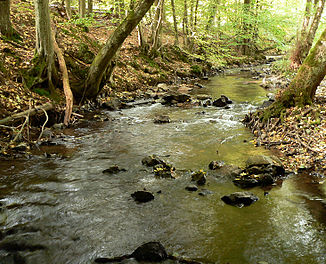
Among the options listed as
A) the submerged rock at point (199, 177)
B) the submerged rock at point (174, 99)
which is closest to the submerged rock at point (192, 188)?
the submerged rock at point (199, 177)

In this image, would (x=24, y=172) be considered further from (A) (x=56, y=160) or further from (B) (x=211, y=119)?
(B) (x=211, y=119)

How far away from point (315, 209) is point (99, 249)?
144 inches

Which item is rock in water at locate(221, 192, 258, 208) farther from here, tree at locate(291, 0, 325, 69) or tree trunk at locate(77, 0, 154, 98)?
tree at locate(291, 0, 325, 69)

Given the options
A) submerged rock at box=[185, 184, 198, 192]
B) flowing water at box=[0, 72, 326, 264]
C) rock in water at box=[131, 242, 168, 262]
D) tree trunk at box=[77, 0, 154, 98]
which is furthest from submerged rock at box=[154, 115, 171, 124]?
rock in water at box=[131, 242, 168, 262]

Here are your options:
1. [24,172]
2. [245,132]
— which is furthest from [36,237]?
[245,132]

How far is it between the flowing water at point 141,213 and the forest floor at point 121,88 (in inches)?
31.4

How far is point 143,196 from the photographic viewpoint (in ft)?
16.7

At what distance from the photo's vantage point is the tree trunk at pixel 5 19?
34.8 feet

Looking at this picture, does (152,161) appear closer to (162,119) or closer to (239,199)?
(239,199)

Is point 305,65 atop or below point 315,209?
atop

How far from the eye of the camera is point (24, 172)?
20.1ft

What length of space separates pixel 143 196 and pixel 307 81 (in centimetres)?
637

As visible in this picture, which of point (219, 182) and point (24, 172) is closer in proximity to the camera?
point (219, 182)

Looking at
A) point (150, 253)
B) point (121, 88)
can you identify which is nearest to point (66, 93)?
point (121, 88)
